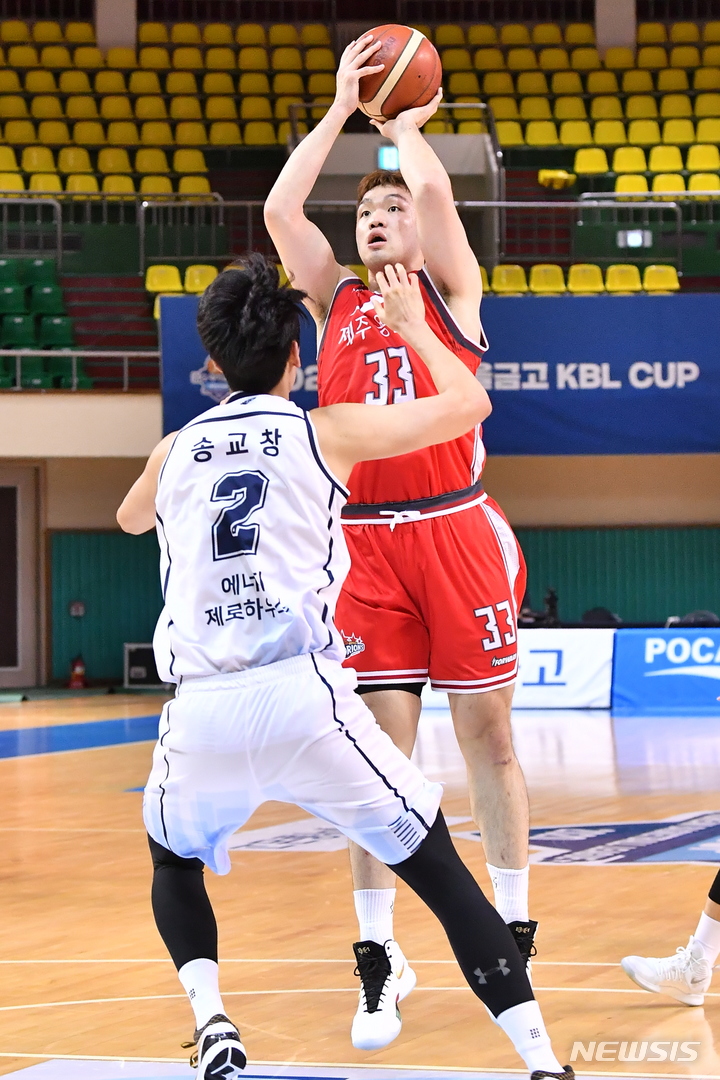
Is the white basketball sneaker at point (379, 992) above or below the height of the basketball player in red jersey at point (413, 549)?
below

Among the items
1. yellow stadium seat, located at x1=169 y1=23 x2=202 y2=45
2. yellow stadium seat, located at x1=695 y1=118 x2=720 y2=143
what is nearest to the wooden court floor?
yellow stadium seat, located at x1=695 y1=118 x2=720 y2=143

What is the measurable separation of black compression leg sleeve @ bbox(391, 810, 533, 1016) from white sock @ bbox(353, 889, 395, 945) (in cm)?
93

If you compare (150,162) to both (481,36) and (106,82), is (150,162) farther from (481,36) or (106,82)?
(481,36)

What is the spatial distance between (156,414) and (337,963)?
11227 mm

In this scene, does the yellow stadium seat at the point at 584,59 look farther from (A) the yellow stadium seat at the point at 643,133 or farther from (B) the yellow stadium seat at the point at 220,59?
(B) the yellow stadium seat at the point at 220,59

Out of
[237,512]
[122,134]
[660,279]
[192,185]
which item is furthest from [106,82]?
[237,512]

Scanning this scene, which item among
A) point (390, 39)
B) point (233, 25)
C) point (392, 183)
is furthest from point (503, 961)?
point (233, 25)

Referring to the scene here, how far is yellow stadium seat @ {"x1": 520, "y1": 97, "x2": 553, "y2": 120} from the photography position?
701 inches

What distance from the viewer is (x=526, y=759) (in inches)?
356

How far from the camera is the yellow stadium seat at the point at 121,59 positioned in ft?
60.8

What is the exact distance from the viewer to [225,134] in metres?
17.6

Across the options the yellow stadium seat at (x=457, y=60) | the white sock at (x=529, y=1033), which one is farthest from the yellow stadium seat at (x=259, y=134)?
the white sock at (x=529, y=1033)

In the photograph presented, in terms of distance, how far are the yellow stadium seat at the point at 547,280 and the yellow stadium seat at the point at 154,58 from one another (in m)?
6.46

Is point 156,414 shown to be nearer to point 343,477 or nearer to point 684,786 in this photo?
point 684,786
